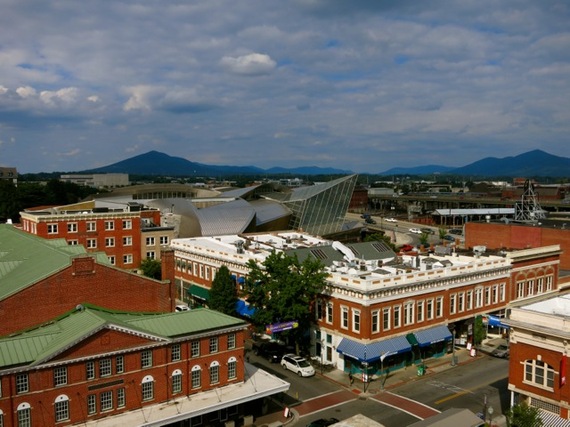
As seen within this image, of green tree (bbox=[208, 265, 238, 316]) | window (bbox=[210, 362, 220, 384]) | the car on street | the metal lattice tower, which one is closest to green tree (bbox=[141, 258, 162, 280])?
green tree (bbox=[208, 265, 238, 316])

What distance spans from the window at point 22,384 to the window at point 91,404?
11.4ft

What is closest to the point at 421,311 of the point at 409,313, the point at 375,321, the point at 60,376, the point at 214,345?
the point at 409,313

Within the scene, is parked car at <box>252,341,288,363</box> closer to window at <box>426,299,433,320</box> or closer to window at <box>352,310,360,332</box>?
window at <box>352,310,360,332</box>

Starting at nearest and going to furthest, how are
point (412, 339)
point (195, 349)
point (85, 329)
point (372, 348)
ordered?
point (85, 329) → point (195, 349) → point (372, 348) → point (412, 339)

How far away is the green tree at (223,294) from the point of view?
52.7m

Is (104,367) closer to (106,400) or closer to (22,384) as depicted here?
(106,400)

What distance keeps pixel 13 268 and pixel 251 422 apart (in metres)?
23.1

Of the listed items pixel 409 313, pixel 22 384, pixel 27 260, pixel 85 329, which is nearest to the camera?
pixel 22 384

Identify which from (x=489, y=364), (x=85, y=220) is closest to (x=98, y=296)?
(x=489, y=364)

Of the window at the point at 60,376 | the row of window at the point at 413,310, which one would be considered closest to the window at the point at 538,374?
the row of window at the point at 413,310

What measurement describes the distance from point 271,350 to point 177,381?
16.7 metres

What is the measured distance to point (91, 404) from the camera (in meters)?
30.4

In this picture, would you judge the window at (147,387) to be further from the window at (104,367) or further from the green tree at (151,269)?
the green tree at (151,269)

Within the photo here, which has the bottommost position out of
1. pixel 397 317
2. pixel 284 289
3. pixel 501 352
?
pixel 501 352
